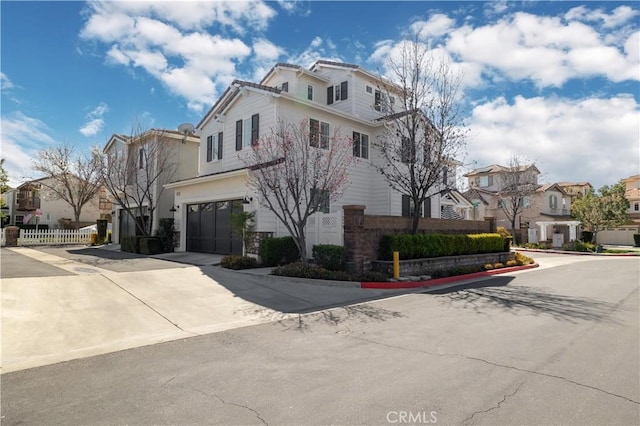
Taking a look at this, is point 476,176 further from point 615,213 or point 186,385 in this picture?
point 186,385

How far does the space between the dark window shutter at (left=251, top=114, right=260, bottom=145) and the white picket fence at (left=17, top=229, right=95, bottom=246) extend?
18853 mm

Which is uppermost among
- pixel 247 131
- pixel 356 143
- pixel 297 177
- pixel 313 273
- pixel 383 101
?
pixel 383 101

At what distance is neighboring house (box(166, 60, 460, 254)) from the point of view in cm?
1700

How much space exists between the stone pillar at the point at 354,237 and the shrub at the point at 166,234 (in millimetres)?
11861

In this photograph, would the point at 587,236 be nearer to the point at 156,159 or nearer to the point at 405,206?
the point at 405,206

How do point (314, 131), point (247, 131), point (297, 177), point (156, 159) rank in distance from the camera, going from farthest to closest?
point (156, 159) < point (247, 131) < point (314, 131) < point (297, 177)

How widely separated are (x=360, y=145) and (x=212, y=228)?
29.5 feet

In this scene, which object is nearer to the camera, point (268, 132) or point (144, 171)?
point (268, 132)

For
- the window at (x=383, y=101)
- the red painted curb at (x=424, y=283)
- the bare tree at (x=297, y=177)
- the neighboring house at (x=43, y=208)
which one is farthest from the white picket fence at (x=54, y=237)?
the red painted curb at (x=424, y=283)

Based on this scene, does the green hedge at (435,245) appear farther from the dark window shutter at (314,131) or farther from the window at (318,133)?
the dark window shutter at (314,131)

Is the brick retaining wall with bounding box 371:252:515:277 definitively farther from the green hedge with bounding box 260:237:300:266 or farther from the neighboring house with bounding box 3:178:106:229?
the neighboring house with bounding box 3:178:106:229

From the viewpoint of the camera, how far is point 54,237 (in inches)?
1093

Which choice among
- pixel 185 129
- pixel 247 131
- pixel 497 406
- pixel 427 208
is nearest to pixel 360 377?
pixel 497 406

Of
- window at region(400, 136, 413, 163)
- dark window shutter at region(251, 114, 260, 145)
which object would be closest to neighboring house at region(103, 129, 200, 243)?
dark window shutter at region(251, 114, 260, 145)
